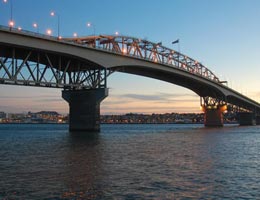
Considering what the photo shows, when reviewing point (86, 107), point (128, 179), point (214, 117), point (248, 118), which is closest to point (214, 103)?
point (214, 117)

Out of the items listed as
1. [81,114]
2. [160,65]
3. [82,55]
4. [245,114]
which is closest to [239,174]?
[82,55]

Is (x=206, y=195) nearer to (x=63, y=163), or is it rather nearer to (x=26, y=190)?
(x=26, y=190)

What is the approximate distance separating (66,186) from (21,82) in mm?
46400

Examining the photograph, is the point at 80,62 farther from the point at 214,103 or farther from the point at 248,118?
the point at 248,118

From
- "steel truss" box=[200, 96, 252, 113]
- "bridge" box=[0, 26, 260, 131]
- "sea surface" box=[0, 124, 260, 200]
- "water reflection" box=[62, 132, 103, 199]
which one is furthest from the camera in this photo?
"steel truss" box=[200, 96, 252, 113]

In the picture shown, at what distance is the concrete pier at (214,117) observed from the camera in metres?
144

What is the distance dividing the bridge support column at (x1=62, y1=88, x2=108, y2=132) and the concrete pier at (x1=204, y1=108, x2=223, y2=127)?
77.2 m

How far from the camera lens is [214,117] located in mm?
145500

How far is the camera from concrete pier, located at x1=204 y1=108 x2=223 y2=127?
472 ft

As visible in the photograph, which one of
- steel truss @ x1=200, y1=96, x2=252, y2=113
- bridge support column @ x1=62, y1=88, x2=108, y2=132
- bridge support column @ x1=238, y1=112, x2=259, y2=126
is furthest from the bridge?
bridge support column @ x1=238, y1=112, x2=259, y2=126

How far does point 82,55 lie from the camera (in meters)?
70.3

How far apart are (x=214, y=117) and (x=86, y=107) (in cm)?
8119

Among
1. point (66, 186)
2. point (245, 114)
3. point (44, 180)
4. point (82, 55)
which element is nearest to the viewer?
point (66, 186)

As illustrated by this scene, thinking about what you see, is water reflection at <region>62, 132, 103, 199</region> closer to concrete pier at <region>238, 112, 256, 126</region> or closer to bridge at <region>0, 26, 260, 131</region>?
bridge at <region>0, 26, 260, 131</region>
